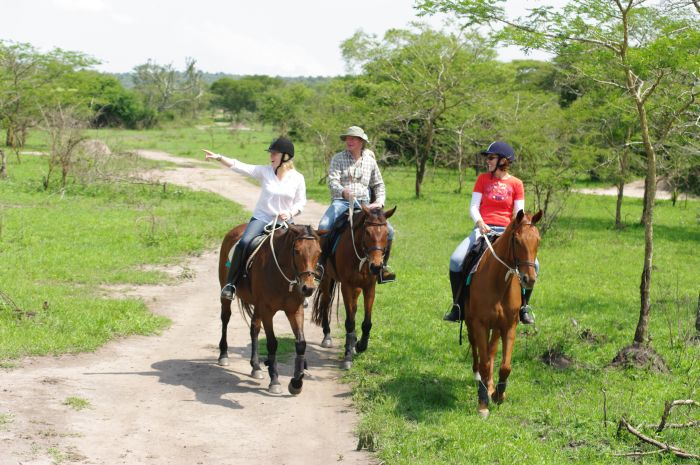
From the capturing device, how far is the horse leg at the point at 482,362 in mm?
7734

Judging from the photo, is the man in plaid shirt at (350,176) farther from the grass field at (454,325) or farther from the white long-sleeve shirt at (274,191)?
the grass field at (454,325)

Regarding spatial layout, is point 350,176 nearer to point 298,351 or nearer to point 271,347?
point 271,347

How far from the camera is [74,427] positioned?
714cm

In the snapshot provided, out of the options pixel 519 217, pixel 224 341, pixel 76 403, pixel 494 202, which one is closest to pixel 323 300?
pixel 224 341

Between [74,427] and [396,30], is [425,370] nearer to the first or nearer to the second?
[74,427]

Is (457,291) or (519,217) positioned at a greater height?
(519,217)

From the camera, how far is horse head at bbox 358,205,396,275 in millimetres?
9023

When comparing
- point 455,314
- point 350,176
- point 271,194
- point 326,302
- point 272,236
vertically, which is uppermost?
point 350,176

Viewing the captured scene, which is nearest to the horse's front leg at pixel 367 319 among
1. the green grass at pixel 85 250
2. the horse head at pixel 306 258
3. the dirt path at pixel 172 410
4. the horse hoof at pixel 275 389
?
the dirt path at pixel 172 410

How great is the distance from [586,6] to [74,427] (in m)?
7.07

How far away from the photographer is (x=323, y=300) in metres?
10.7

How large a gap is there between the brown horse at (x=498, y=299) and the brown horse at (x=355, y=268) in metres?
1.45

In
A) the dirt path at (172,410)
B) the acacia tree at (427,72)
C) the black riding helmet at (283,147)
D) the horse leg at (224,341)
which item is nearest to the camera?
the dirt path at (172,410)

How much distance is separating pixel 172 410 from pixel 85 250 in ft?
29.7
